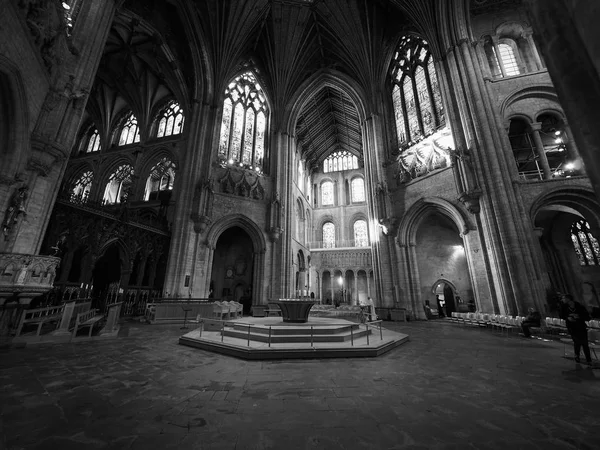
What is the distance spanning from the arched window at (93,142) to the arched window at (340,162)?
2431cm

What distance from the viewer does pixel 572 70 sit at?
2062mm

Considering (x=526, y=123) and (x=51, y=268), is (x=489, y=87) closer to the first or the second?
(x=526, y=123)

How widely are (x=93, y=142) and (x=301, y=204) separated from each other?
69.1 ft

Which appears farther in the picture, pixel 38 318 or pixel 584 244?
pixel 584 244

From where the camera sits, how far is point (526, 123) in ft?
44.8

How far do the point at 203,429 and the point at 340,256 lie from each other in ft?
78.0

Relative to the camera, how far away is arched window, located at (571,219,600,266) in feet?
52.5

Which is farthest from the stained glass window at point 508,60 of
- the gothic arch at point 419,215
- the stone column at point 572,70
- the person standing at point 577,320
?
the stone column at point 572,70

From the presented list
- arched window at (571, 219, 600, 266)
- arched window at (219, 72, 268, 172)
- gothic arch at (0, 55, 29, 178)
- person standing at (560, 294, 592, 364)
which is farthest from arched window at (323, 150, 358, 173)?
person standing at (560, 294, 592, 364)

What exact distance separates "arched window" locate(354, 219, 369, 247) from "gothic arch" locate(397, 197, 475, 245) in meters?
→ 13.1

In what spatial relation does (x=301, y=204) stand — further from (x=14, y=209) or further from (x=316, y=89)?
(x=14, y=209)

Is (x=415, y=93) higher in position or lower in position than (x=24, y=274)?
higher

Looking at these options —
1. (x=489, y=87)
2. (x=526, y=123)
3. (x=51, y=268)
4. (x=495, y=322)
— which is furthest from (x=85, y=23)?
(x=526, y=123)

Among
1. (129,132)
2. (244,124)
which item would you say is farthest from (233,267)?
(129,132)
